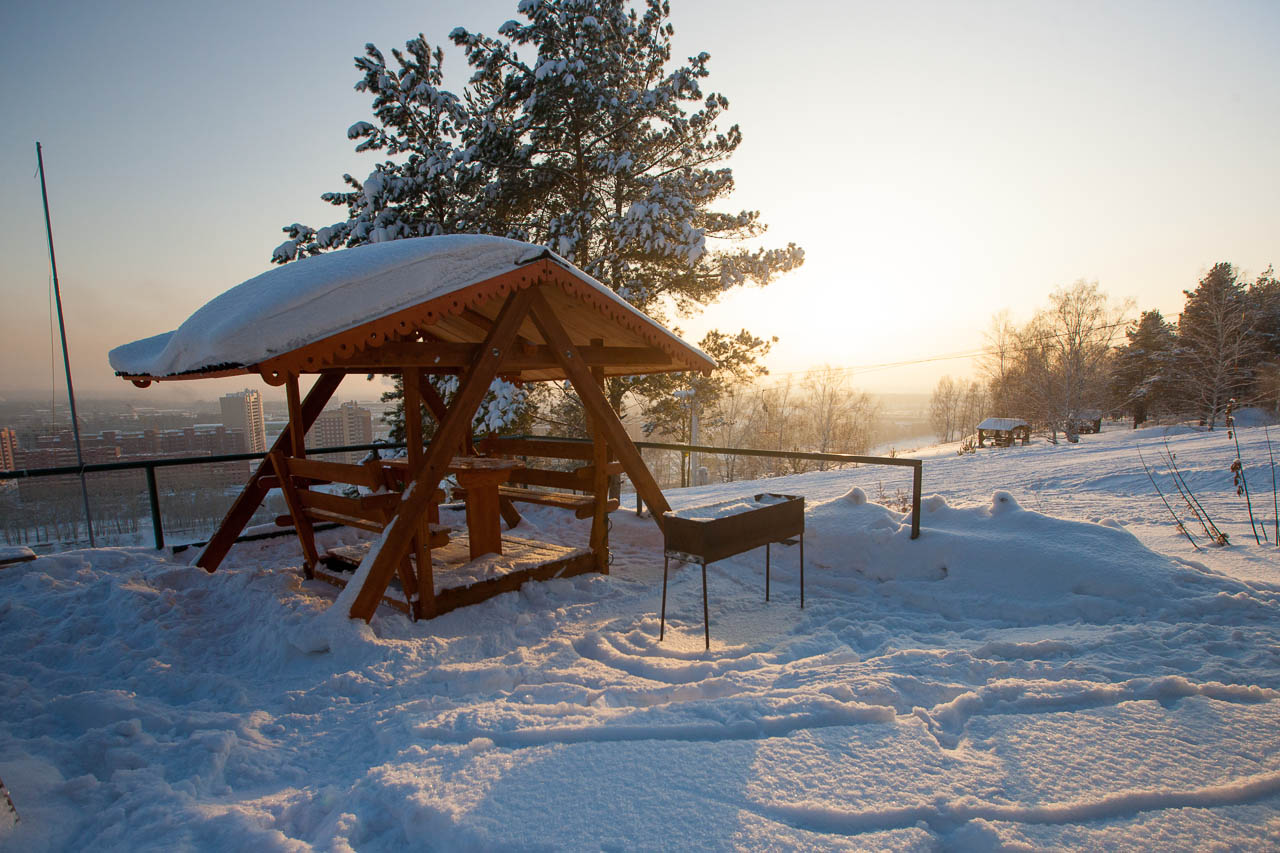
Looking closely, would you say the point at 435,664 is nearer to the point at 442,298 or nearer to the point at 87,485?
the point at 442,298

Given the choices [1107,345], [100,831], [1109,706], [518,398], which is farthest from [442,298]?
[1107,345]

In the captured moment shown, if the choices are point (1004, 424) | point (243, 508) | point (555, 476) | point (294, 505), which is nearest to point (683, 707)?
point (555, 476)

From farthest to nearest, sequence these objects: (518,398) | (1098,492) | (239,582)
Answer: (518,398) → (1098,492) → (239,582)

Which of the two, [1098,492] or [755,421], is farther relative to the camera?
[755,421]

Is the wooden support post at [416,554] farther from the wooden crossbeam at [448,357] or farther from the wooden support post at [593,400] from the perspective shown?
the wooden support post at [593,400]

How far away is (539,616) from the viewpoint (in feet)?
15.5

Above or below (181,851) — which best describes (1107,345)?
above

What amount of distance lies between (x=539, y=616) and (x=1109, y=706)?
12.1 feet

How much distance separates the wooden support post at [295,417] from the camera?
5.12 meters

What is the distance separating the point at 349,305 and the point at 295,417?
190cm

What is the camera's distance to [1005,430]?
105 ft

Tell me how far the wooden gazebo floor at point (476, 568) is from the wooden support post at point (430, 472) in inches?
24.5

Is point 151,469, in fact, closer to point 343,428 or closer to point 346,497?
point 346,497

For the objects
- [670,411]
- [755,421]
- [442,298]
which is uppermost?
[442,298]
